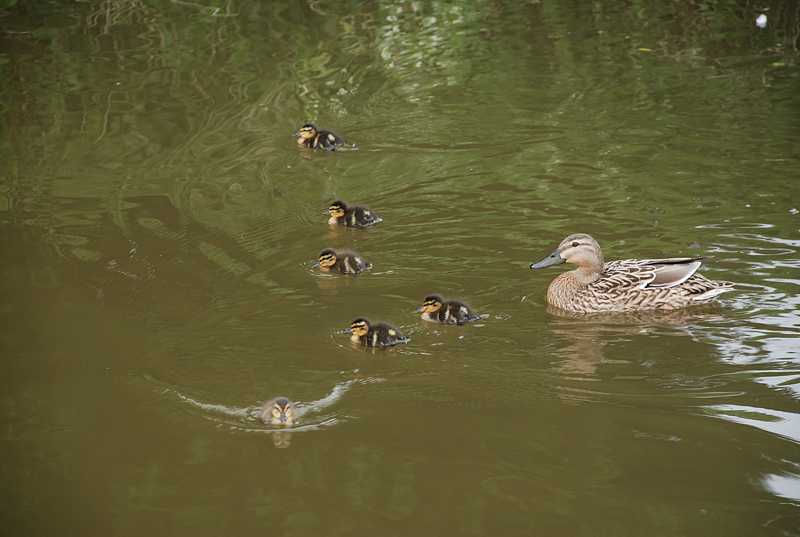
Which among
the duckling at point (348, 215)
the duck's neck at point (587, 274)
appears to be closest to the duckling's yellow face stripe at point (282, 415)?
the duck's neck at point (587, 274)

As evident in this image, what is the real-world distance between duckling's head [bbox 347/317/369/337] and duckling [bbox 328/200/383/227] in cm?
157

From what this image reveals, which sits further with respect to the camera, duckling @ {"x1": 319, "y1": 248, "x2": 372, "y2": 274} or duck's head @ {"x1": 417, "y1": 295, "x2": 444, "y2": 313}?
duckling @ {"x1": 319, "y1": 248, "x2": 372, "y2": 274}

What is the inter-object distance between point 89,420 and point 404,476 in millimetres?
1418

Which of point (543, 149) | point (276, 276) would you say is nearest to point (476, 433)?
point (276, 276)

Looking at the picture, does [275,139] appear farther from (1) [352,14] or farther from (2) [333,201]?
(1) [352,14]

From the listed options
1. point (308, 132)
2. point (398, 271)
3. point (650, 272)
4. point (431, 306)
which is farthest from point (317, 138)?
point (650, 272)

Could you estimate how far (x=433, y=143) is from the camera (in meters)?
8.48

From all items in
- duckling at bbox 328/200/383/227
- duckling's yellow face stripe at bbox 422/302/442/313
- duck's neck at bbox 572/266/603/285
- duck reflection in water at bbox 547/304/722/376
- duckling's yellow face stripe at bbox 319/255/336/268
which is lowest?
duck reflection in water at bbox 547/304/722/376

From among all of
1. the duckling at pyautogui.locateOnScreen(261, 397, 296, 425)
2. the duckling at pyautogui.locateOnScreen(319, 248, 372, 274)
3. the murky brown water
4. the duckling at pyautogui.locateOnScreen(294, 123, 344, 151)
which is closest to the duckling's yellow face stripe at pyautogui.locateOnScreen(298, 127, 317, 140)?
the duckling at pyautogui.locateOnScreen(294, 123, 344, 151)

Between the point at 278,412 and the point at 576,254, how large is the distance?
7.15 feet

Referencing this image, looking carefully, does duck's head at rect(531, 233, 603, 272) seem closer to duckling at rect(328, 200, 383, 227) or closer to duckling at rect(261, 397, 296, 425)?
duckling at rect(328, 200, 383, 227)

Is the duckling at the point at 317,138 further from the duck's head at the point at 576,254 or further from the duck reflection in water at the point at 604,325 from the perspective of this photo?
the duck reflection in water at the point at 604,325

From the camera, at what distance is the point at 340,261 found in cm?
650

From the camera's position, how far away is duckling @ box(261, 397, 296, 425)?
15.8 feet
